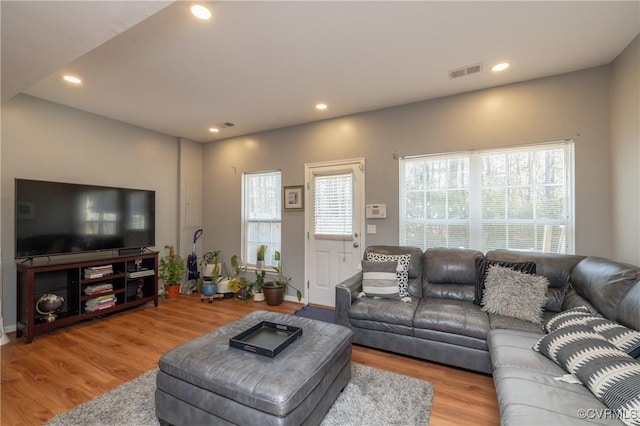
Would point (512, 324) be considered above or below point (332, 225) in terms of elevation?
below

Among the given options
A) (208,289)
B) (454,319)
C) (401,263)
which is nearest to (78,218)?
(208,289)

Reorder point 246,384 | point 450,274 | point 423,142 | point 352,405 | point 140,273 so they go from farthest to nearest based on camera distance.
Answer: point 140,273 → point 423,142 → point 450,274 → point 352,405 → point 246,384

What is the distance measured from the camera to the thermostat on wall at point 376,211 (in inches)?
145

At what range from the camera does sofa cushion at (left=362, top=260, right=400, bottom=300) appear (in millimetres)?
2861

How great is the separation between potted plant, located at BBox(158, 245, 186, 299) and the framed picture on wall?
6.48 ft

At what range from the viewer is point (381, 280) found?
2.92 metres

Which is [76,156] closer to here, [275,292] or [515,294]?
[275,292]

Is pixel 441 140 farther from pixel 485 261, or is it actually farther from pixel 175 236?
pixel 175 236

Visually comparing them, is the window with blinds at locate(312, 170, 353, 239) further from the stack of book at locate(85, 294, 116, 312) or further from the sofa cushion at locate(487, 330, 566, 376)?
the stack of book at locate(85, 294, 116, 312)

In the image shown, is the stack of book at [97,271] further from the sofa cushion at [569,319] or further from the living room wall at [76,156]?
the sofa cushion at [569,319]

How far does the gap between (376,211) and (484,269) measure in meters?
1.44

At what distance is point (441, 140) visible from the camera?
11.1 ft

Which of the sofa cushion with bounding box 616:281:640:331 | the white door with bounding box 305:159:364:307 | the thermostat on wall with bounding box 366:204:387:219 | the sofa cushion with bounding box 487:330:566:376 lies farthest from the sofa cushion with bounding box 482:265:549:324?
the white door with bounding box 305:159:364:307

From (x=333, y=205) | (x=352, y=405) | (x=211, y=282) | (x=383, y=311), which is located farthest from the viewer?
(x=211, y=282)
